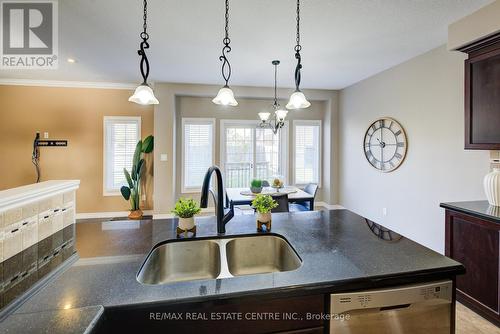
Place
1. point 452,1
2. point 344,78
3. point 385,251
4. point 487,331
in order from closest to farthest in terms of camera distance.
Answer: point 385,251 < point 487,331 < point 452,1 < point 344,78

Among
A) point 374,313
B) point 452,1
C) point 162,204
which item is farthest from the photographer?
point 162,204

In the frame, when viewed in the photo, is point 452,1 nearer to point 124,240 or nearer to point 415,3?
point 415,3

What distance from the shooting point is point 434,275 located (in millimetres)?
1026

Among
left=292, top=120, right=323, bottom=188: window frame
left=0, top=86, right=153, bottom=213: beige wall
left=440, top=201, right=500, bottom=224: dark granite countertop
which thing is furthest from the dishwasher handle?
left=0, top=86, right=153, bottom=213: beige wall

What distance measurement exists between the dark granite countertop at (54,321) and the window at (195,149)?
480 centimetres

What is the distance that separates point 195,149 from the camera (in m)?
5.48

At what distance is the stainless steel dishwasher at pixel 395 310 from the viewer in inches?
37.1

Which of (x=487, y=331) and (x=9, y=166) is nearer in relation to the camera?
(x=487, y=331)

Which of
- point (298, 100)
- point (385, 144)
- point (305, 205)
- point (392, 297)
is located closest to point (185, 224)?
point (392, 297)

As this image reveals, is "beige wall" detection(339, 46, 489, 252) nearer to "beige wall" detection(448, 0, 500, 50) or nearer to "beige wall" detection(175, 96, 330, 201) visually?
"beige wall" detection(448, 0, 500, 50)

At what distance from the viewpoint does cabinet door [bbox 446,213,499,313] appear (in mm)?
1918

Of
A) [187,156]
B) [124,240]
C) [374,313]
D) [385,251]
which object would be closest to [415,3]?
[385,251]

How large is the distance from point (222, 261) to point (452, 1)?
9.72ft

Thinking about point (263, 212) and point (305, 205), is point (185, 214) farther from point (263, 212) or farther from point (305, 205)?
point (305, 205)
